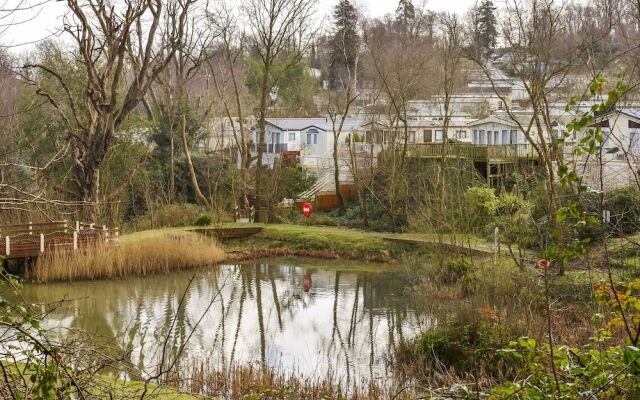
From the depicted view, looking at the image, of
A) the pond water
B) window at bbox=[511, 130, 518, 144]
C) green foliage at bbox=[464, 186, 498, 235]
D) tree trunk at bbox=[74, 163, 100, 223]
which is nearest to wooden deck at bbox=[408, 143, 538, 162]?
green foliage at bbox=[464, 186, 498, 235]

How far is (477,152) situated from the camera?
94.6ft

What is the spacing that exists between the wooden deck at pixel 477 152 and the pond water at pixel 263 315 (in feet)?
27.3

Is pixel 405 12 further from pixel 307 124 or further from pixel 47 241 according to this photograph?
pixel 47 241

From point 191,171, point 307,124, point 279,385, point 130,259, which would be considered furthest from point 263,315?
point 307,124

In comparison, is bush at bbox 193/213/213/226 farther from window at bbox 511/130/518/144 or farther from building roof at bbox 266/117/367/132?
building roof at bbox 266/117/367/132

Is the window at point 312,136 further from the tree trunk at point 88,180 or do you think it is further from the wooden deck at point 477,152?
the tree trunk at point 88,180

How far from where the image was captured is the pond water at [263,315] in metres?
11.9

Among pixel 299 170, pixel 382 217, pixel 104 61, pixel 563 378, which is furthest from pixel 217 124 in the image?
pixel 563 378

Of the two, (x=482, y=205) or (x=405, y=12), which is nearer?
(x=482, y=205)

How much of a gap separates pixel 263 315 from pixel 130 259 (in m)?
5.53

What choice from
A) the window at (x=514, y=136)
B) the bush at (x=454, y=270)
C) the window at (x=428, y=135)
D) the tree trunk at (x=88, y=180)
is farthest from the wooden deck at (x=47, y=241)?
the window at (x=428, y=135)

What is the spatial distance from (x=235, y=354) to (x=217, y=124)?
35.6 metres

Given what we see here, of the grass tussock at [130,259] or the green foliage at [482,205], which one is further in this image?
the green foliage at [482,205]

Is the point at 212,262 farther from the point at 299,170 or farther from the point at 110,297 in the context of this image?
the point at 299,170
